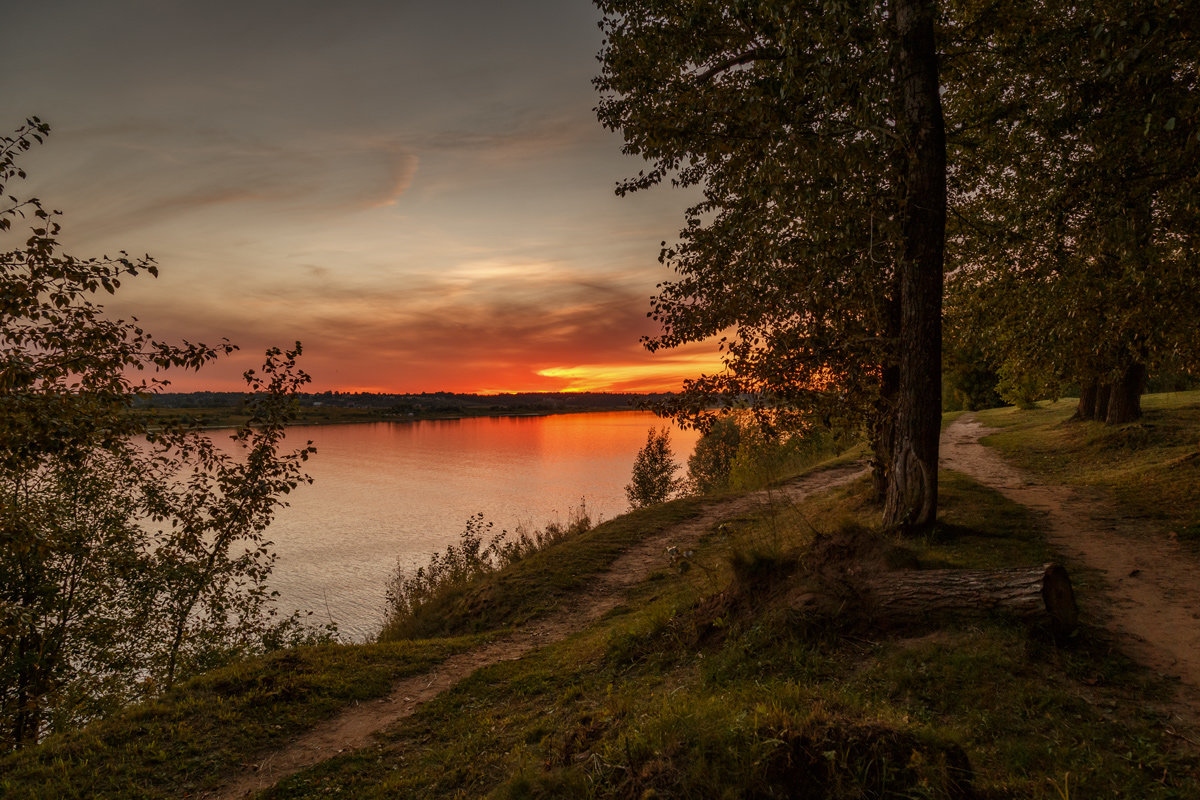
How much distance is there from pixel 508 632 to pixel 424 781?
5029 mm

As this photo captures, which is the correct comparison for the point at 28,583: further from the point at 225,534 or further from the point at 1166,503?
the point at 1166,503

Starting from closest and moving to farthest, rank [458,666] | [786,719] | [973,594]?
1. [786,719]
2. [973,594]
3. [458,666]

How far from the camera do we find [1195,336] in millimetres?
9477

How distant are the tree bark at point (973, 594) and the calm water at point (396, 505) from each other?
59.8 ft

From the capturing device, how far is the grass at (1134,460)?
10.3m

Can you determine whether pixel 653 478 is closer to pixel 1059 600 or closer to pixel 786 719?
pixel 1059 600

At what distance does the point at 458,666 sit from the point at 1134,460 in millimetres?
17511

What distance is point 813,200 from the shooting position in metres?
7.96

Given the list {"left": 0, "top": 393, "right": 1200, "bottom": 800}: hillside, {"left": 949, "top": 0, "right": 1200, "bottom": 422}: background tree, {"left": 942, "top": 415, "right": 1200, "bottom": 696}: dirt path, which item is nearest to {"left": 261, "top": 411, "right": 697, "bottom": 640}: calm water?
{"left": 0, "top": 393, "right": 1200, "bottom": 800}: hillside

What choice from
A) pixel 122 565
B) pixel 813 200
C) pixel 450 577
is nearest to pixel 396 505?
pixel 450 577

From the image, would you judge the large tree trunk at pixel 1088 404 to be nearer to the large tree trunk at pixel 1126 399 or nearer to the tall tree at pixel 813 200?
the large tree trunk at pixel 1126 399

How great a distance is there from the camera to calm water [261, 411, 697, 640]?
26.0 m

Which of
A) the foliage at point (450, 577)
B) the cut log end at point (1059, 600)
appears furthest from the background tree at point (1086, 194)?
the foliage at point (450, 577)

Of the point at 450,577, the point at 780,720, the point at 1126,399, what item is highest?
the point at 1126,399
